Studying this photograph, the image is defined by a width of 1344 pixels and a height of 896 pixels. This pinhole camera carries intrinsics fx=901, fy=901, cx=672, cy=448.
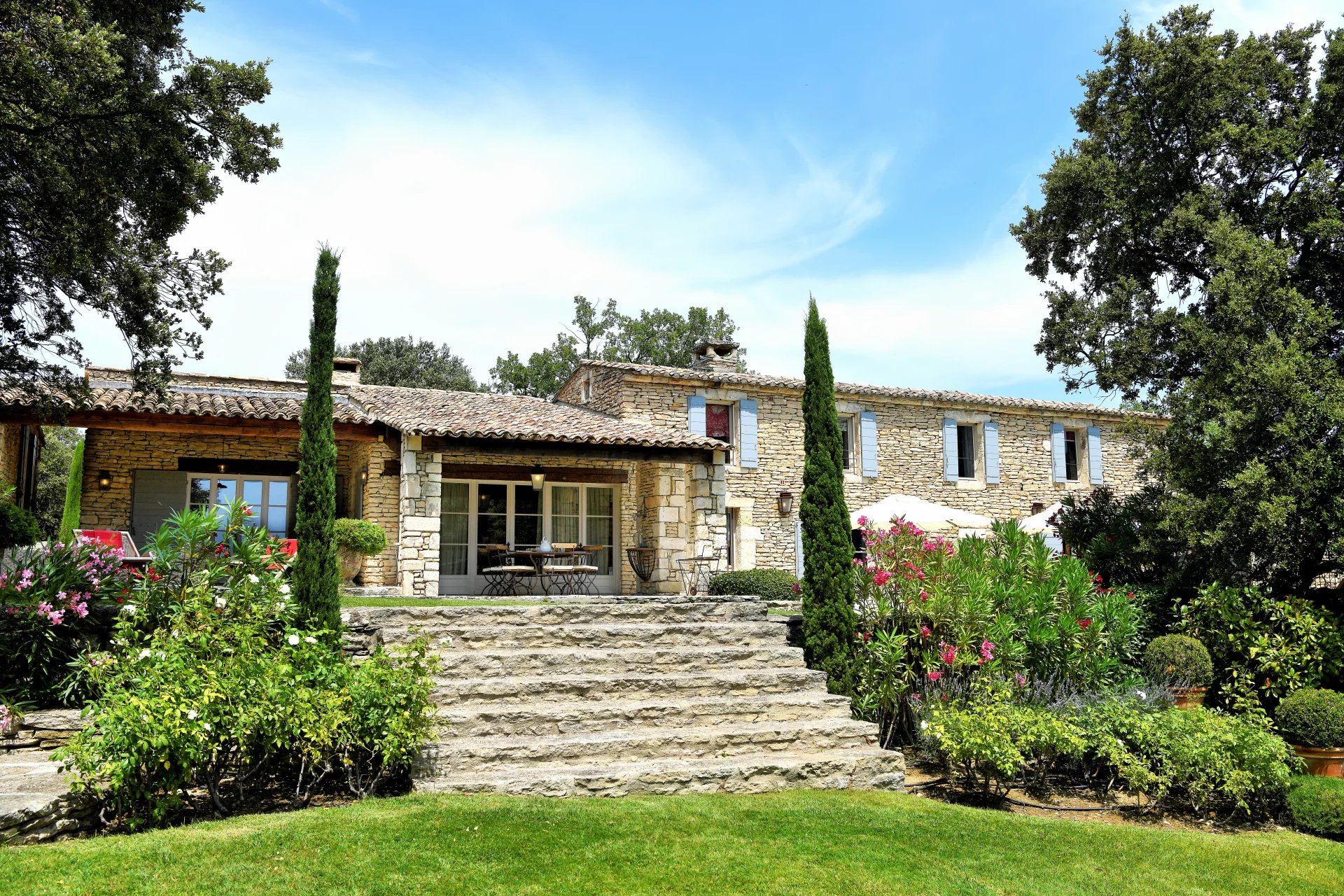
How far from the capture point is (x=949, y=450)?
20.8 m

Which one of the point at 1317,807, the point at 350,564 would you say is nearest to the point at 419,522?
the point at 350,564

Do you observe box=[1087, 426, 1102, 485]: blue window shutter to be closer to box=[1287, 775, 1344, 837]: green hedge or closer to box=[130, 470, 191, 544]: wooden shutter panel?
box=[1287, 775, 1344, 837]: green hedge

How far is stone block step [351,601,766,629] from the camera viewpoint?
26.5 feet

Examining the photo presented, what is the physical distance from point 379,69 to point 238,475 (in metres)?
8.74

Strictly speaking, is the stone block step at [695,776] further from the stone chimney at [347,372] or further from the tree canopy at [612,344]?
the tree canopy at [612,344]

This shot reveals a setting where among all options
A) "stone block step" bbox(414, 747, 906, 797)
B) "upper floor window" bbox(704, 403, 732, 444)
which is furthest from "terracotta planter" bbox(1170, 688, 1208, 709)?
"upper floor window" bbox(704, 403, 732, 444)

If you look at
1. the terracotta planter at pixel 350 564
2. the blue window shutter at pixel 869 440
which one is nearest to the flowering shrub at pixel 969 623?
the terracotta planter at pixel 350 564

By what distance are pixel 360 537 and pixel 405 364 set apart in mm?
21092

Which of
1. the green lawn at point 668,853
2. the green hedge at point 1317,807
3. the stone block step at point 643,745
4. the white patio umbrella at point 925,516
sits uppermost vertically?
the white patio umbrella at point 925,516

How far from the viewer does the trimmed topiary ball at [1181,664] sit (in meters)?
8.91

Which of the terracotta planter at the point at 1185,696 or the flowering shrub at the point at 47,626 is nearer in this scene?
the flowering shrub at the point at 47,626

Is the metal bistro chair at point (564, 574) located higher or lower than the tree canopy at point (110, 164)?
lower

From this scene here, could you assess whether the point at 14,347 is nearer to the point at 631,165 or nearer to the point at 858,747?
the point at 631,165

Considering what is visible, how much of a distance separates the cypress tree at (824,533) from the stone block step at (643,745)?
33.9 inches
